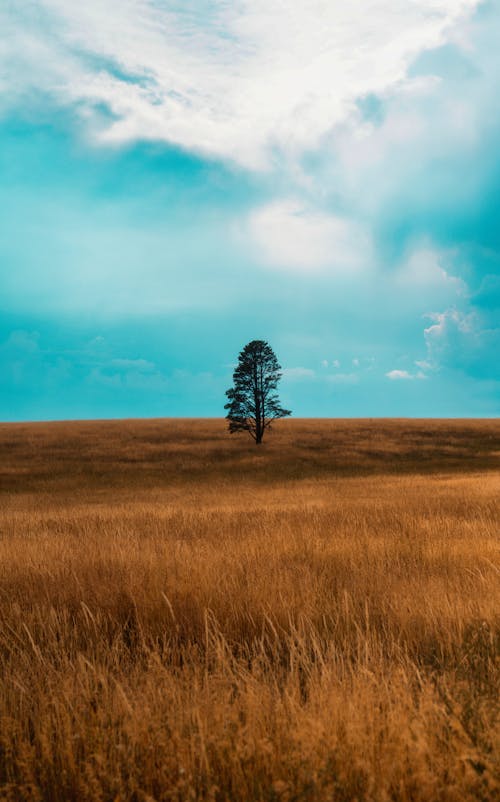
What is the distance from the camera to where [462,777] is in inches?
85.2

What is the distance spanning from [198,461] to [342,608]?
33741mm

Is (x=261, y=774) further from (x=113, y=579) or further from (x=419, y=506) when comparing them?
(x=419, y=506)

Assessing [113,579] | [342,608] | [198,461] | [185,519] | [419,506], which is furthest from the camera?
[198,461]

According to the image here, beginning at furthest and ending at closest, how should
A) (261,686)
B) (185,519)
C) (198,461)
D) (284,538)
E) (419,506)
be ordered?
(198,461), (419,506), (185,519), (284,538), (261,686)

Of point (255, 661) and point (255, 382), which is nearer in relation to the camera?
point (255, 661)

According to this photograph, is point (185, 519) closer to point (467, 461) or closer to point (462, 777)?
point (462, 777)

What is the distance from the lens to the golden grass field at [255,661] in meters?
2.23

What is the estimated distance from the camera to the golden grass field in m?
2.23

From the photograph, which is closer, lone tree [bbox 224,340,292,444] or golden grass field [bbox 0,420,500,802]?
golden grass field [bbox 0,420,500,802]

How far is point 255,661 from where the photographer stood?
3.20 meters

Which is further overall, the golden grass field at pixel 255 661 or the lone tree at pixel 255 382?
the lone tree at pixel 255 382

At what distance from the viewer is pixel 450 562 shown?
21.9 feet

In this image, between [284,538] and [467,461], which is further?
[467,461]

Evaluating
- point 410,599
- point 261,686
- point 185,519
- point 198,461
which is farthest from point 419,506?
point 198,461
